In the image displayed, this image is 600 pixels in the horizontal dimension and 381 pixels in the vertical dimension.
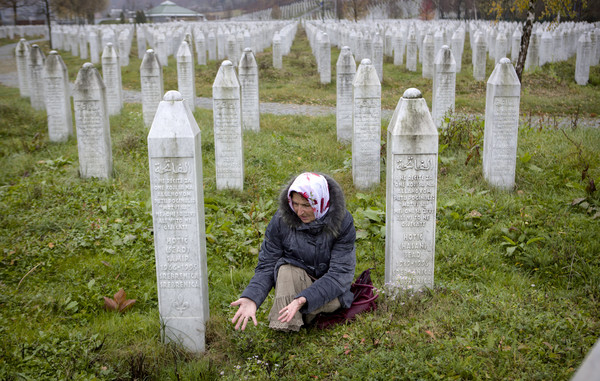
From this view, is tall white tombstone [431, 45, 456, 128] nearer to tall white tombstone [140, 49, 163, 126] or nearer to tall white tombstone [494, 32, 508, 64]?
tall white tombstone [140, 49, 163, 126]

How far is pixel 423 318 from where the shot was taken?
415 cm

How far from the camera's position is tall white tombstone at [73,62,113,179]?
8727 millimetres

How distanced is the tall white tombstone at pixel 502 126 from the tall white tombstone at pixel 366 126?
175 centimetres

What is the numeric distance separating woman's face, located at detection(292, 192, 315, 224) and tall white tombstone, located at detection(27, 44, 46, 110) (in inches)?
494

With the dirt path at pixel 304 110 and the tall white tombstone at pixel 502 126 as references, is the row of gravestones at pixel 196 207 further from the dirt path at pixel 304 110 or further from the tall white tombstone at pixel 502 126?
the dirt path at pixel 304 110

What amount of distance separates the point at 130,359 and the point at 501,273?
3.75 meters

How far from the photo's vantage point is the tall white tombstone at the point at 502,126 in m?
7.69

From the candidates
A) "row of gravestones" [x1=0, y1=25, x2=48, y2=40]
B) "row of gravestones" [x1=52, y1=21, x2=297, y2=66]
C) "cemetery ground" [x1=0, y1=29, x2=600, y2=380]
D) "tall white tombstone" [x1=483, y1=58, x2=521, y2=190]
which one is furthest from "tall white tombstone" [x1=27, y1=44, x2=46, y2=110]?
"row of gravestones" [x1=0, y1=25, x2=48, y2=40]

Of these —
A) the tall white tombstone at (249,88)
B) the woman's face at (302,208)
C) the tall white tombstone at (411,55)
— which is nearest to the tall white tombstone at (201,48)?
the tall white tombstone at (411,55)

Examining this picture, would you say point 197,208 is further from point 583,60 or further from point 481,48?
point 583,60

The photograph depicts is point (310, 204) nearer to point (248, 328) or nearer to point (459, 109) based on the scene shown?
point (248, 328)

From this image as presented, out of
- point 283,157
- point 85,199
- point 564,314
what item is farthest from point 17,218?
point 564,314

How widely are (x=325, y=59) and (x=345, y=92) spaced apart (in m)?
8.44

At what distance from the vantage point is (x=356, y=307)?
434cm
